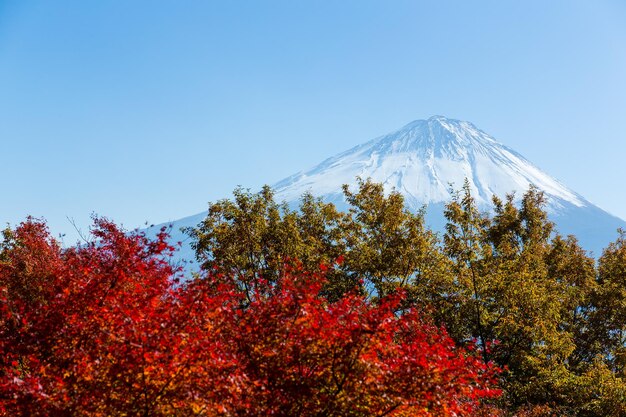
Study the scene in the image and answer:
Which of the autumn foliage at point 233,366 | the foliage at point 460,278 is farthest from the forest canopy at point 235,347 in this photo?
the foliage at point 460,278

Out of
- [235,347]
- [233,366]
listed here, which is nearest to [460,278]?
[235,347]

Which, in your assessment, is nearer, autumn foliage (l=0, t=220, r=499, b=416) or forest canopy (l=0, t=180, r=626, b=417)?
autumn foliage (l=0, t=220, r=499, b=416)

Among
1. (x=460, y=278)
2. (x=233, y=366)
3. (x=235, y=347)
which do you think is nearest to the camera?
(x=233, y=366)

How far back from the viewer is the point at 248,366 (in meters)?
9.43

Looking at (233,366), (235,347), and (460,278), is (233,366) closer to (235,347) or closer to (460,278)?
(235,347)

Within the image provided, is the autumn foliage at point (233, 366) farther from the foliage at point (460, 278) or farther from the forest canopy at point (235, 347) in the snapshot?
the foliage at point (460, 278)

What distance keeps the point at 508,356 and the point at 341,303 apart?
16.4 metres

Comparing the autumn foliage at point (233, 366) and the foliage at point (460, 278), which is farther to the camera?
the foliage at point (460, 278)

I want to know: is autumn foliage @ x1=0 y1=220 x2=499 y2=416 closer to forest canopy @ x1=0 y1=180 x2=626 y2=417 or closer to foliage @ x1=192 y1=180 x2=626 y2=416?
forest canopy @ x1=0 y1=180 x2=626 y2=417

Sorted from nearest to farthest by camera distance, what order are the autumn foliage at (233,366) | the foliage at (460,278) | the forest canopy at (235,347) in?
the autumn foliage at (233,366) < the forest canopy at (235,347) < the foliage at (460,278)

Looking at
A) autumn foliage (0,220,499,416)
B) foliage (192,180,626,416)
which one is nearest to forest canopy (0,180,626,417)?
autumn foliage (0,220,499,416)

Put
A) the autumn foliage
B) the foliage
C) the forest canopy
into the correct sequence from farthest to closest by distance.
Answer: the foliage → the forest canopy → the autumn foliage

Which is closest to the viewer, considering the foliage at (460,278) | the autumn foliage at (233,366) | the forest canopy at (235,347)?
the autumn foliage at (233,366)

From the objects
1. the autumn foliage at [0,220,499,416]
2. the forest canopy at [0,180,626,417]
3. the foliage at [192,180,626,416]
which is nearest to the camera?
the autumn foliage at [0,220,499,416]
